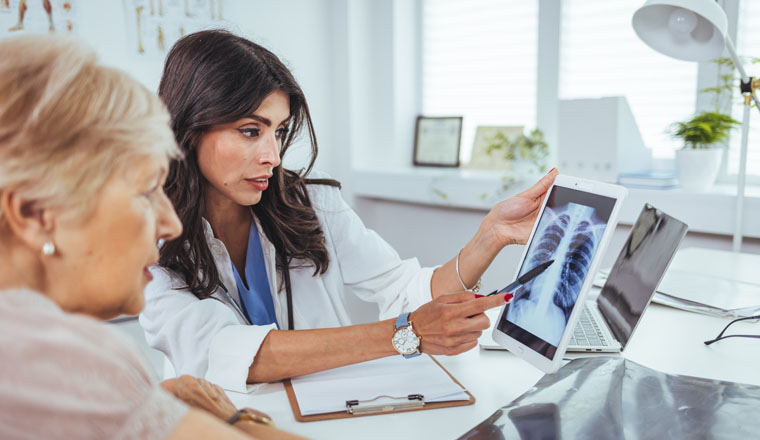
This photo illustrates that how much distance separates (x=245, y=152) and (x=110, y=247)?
0.75 m

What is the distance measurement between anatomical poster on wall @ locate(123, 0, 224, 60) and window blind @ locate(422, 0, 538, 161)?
1078 mm

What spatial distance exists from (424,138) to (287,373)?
7.42 ft

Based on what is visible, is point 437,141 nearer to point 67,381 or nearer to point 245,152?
point 245,152

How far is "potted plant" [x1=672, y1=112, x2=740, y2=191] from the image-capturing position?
203cm

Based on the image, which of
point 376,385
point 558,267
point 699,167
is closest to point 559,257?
point 558,267

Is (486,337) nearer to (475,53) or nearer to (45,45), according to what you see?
(45,45)

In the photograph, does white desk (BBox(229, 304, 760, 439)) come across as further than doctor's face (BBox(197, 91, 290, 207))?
No

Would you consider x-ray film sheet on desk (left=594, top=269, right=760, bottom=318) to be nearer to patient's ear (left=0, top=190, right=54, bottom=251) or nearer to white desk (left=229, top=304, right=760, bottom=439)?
white desk (left=229, top=304, right=760, bottom=439)

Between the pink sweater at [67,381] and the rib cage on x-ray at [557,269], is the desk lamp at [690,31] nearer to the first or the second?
the rib cage on x-ray at [557,269]

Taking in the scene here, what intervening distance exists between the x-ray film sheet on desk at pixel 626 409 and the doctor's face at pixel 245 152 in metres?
0.74

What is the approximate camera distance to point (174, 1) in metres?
2.63

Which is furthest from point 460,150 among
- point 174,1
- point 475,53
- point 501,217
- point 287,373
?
point 287,373

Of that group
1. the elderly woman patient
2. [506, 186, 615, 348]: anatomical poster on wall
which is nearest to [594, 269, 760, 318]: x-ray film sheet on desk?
[506, 186, 615, 348]: anatomical poster on wall

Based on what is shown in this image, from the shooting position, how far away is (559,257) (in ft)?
3.41
